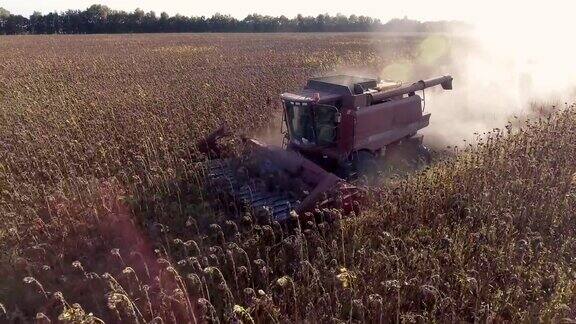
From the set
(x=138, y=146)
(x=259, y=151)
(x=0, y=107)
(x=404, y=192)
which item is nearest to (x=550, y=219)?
(x=404, y=192)

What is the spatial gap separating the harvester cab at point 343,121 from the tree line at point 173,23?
58226mm

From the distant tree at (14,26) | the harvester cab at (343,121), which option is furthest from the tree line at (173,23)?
the harvester cab at (343,121)

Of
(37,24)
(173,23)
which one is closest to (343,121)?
(173,23)

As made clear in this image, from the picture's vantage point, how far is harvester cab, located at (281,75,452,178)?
25.3 feet

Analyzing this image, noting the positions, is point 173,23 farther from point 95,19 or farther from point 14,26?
point 14,26

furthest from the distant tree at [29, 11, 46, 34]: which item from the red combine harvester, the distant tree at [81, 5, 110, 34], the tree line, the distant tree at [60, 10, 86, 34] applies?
the red combine harvester

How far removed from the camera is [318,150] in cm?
797

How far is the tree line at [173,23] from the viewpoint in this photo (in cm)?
6775

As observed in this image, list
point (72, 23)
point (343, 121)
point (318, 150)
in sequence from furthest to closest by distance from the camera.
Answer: point (72, 23) < point (318, 150) < point (343, 121)

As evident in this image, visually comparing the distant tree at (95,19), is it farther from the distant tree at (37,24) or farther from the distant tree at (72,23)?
the distant tree at (37,24)

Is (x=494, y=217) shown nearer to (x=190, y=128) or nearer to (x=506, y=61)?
(x=190, y=128)

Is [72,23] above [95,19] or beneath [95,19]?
beneath

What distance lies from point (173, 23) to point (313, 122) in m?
68.6

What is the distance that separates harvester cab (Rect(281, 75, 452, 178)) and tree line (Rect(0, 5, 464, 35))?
5823 centimetres
